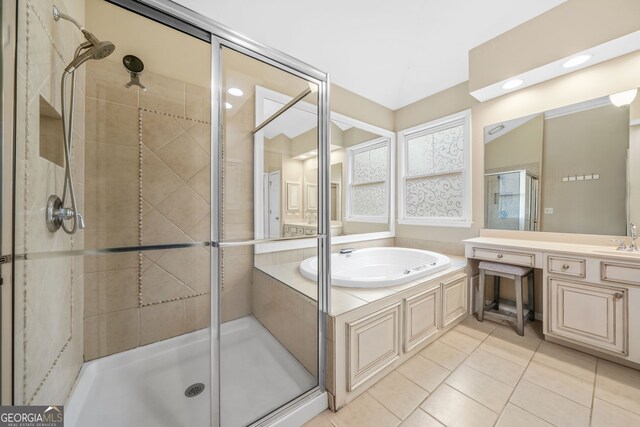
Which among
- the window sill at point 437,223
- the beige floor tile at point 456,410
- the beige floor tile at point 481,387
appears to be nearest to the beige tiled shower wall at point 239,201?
the beige floor tile at point 456,410

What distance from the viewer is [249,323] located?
1831 mm

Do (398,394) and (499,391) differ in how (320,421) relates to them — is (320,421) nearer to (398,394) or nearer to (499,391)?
(398,394)

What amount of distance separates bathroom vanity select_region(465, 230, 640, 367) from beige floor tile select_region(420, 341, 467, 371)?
2.63 feet

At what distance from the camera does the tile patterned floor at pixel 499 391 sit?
123 centimetres

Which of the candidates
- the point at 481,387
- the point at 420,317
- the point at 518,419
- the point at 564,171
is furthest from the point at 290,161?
the point at 564,171

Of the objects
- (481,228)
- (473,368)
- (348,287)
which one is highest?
(481,228)

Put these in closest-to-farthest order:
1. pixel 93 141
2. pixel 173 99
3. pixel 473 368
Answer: pixel 93 141 < pixel 473 368 < pixel 173 99

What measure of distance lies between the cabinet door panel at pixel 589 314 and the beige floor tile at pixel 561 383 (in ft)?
1.25

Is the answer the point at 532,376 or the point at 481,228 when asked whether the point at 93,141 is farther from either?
the point at 481,228

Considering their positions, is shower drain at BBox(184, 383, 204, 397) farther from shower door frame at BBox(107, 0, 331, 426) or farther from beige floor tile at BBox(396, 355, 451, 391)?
beige floor tile at BBox(396, 355, 451, 391)

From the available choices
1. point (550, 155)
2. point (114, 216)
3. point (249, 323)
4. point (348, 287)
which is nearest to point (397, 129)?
point (550, 155)

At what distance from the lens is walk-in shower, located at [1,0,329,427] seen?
96 cm

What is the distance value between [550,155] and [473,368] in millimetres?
2034

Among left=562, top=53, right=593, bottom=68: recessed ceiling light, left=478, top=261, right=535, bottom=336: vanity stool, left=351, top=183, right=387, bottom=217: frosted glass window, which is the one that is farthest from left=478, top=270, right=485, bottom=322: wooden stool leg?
left=562, top=53, right=593, bottom=68: recessed ceiling light
